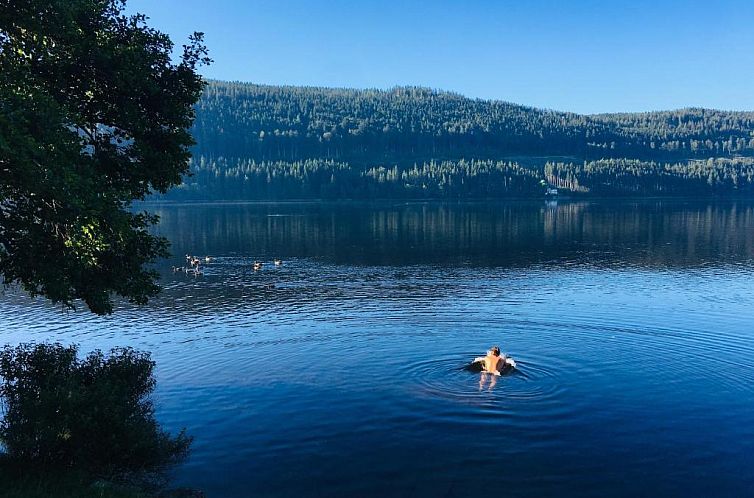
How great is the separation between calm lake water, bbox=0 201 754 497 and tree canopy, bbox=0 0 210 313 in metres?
11.1

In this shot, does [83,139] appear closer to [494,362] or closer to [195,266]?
[494,362]

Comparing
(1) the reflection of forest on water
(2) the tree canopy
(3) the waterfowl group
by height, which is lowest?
(3) the waterfowl group

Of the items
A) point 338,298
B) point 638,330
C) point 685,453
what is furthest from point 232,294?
point 685,453

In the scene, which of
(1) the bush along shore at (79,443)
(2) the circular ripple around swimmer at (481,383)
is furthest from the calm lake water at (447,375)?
(1) the bush along shore at (79,443)

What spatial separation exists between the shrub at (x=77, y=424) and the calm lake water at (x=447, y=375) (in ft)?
7.03

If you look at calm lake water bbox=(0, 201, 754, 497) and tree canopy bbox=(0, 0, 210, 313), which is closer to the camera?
tree canopy bbox=(0, 0, 210, 313)

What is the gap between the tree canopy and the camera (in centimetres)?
2345

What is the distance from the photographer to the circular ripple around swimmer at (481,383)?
36938 mm

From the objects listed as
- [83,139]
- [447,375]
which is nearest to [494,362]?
[447,375]

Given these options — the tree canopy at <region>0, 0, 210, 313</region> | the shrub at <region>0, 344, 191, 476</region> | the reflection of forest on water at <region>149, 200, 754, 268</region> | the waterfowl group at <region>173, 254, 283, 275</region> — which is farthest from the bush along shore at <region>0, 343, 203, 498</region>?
the reflection of forest on water at <region>149, 200, 754, 268</region>

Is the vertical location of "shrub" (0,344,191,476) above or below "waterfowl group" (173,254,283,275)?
above

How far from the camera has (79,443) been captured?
25.9 m

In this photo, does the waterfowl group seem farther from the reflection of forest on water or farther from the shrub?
the shrub

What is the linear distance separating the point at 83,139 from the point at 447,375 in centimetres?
2671
